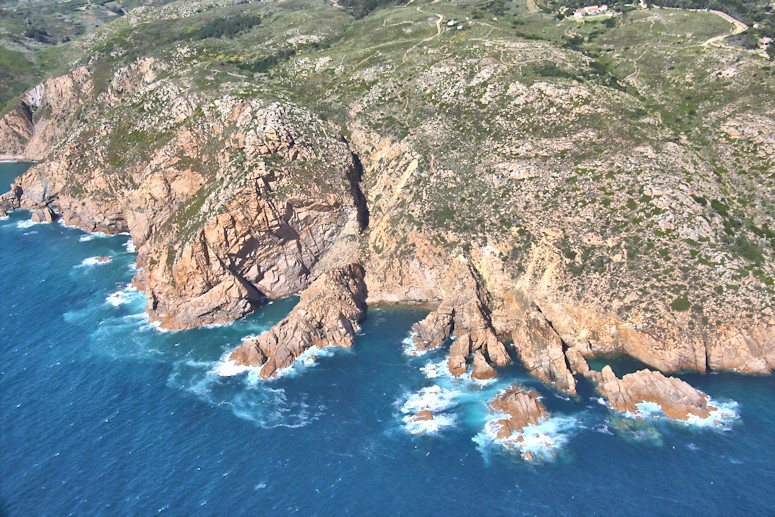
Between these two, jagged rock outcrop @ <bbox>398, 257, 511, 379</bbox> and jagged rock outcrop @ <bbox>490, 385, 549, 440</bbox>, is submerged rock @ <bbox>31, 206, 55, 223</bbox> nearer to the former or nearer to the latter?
jagged rock outcrop @ <bbox>398, 257, 511, 379</bbox>

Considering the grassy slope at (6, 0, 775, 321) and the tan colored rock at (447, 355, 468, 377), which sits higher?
the grassy slope at (6, 0, 775, 321)

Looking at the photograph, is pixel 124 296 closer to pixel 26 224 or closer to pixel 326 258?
pixel 326 258

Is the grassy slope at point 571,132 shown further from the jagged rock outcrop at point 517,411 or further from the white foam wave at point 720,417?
the jagged rock outcrop at point 517,411

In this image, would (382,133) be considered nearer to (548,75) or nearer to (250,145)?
(250,145)

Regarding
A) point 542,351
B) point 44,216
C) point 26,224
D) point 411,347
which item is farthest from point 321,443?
point 26,224

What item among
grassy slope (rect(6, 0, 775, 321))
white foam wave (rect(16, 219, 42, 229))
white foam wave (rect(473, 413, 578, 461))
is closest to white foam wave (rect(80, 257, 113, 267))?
grassy slope (rect(6, 0, 775, 321))

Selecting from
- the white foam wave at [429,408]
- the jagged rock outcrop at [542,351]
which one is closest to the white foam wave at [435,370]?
the white foam wave at [429,408]

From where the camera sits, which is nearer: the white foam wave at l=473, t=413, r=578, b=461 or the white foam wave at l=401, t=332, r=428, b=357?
the white foam wave at l=473, t=413, r=578, b=461

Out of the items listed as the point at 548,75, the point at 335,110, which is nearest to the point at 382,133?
the point at 335,110
